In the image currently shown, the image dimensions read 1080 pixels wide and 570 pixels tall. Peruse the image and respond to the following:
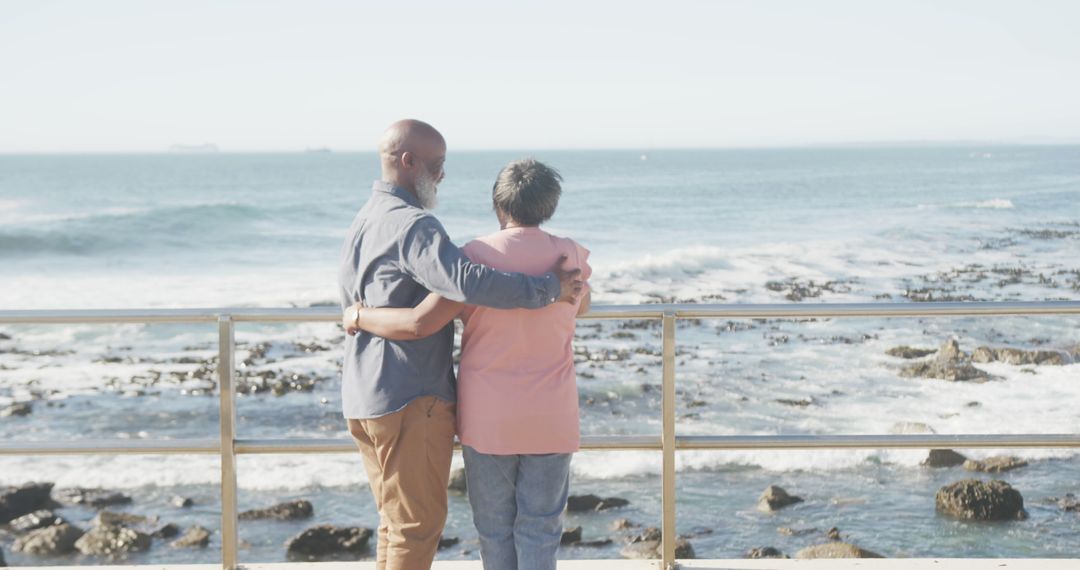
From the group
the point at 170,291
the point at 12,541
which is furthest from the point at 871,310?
the point at 170,291

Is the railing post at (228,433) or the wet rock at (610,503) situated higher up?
the railing post at (228,433)

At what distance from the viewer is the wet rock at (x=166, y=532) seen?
7891 millimetres

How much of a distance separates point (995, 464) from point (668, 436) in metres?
6.10

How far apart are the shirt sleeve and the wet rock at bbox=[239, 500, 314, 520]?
5.64 meters

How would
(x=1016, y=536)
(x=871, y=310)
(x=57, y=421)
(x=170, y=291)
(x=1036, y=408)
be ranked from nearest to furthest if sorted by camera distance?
(x=871, y=310) < (x=1016, y=536) < (x=1036, y=408) < (x=57, y=421) < (x=170, y=291)

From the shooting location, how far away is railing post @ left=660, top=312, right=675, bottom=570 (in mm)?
3488

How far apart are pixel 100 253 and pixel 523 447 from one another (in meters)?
31.1

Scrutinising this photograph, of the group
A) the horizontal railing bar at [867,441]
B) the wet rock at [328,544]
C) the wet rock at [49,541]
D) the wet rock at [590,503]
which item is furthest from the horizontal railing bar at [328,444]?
the wet rock at [49,541]

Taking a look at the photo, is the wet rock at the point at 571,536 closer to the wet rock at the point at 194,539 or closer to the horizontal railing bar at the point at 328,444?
the wet rock at the point at 194,539

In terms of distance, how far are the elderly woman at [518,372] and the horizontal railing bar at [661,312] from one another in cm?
51

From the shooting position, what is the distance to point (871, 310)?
3.48 meters

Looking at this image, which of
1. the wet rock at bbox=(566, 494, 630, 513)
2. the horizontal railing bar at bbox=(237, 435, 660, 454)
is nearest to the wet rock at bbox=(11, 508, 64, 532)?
the wet rock at bbox=(566, 494, 630, 513)

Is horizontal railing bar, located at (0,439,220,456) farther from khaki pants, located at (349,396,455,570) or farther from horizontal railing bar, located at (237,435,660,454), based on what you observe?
khaki pants, located at (349,396,455,570)

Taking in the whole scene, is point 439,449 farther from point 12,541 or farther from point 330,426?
point 330,426
